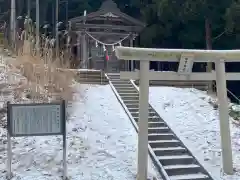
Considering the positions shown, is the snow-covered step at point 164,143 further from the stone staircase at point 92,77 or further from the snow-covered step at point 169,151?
the stone staircase at point 92,77

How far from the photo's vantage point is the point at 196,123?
8.46 meters

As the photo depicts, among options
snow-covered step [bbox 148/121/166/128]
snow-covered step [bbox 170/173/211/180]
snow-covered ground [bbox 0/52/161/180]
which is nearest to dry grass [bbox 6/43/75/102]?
snow-covered ground [bbox 0/52/161/180]

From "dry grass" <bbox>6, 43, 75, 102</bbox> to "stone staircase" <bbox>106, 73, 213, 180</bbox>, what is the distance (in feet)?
4.82

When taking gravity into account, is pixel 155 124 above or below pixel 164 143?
above

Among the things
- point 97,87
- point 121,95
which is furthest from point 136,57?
point 97,87

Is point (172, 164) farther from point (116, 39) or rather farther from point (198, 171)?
point (116, 39)

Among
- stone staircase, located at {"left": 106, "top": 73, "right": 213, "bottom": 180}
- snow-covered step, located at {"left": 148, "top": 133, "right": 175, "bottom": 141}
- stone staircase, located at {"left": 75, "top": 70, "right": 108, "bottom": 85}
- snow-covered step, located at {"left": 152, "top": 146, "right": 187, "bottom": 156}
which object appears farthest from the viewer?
stone staircase, located at {"left": 75, "top": 70, "right": 108, "bottom": 85}

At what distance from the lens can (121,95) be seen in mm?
9984

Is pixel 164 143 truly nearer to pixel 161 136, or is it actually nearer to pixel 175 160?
pixel 161 136

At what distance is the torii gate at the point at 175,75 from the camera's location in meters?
6.39

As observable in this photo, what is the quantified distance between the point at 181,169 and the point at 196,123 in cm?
187

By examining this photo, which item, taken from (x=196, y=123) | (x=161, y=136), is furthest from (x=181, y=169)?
(x=196, y=123)

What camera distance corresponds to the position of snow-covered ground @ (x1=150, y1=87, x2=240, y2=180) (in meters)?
7.12

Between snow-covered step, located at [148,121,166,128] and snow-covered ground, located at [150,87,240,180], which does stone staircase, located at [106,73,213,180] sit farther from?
snow-covered ground, located at [150,87,240,180]
